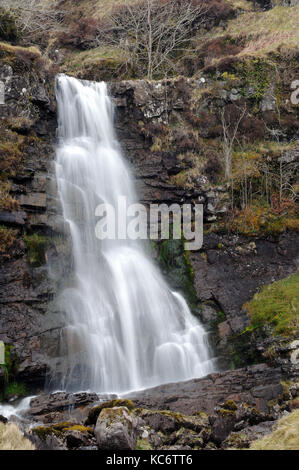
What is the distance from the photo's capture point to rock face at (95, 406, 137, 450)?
654 cm

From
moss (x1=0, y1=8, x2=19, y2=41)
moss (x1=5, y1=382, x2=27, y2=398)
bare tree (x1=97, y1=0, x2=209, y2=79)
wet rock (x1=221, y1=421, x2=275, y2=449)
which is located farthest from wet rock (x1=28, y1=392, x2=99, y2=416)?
bare tree (x1=97, y1=0, x2=209, y2=79)

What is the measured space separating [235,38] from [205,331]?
23.6 m

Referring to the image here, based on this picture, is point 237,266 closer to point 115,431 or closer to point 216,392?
point 216,392

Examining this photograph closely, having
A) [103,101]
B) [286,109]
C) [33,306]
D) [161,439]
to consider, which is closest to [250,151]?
[286,109]

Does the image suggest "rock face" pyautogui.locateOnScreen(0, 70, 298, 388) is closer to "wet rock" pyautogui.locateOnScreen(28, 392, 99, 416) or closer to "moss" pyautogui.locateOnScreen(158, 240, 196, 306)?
"moss" pyautogui.locateOnScreen(158, 240, 196, 306)

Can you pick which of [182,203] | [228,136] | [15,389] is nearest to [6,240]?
[15,389]

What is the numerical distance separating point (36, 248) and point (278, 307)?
9567 millimetres

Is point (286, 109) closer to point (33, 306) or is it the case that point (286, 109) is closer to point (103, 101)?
point (103, 101)

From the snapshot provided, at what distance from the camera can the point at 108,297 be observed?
15164 millimetres

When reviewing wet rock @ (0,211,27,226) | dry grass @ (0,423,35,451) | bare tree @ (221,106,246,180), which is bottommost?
dry grass @ (0,423,35,451)

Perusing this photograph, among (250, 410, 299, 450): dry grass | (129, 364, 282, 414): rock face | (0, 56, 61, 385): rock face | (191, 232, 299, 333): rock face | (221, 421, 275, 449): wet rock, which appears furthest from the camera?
(191, 232, 299, 333): rock face

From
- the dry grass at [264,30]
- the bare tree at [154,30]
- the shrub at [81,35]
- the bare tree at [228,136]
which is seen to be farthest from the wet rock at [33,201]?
the shrub at [81,35]

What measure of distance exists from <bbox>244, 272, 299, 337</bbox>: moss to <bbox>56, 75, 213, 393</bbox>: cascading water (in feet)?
7.44

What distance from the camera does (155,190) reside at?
2019 cm
